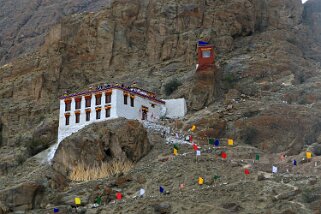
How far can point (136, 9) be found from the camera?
7394 cm

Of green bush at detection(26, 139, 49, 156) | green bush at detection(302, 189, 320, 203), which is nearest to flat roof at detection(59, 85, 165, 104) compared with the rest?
green bush at detection(26, 139, 49, 156)

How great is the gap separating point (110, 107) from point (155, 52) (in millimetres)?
14213

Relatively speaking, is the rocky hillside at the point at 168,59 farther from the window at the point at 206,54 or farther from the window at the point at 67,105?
the window at the point at 67,105

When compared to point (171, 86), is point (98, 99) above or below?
below

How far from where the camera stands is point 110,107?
193 feet

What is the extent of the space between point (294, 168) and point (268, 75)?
17.3m

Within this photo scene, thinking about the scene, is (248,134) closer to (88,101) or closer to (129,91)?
(129,91)

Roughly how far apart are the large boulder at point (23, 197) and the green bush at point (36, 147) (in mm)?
9765

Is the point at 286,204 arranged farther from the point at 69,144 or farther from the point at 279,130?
the point at 69,144

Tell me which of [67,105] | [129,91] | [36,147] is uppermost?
[129,91]

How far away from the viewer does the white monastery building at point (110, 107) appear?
5897 centimetres

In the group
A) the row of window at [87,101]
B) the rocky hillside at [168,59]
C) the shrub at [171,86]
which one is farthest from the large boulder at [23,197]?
the shrub at [171,86]

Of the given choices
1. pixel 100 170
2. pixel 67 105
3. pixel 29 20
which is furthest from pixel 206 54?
pixel 29 20

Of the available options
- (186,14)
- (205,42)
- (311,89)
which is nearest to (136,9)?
(186,14)
